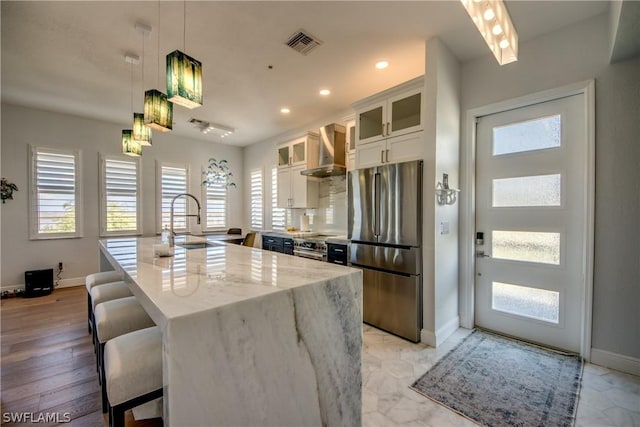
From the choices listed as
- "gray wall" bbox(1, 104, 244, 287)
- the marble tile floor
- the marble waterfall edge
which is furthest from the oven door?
"gray wall" bbox(1, 104, 244, 287)

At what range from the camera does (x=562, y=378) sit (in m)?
2.08

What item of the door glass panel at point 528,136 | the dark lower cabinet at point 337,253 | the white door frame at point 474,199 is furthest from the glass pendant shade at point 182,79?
the door glass panel at point 528,136

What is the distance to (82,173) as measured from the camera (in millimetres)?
4613

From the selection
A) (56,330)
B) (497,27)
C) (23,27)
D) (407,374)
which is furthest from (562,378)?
(23,27)

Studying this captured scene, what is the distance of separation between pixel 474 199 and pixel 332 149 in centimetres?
199

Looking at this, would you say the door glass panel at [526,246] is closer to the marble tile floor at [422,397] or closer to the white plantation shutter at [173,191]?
the marble tile floor at [422,397]

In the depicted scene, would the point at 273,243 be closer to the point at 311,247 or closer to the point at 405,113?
the point at 311,247

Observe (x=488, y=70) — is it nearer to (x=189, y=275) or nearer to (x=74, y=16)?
(x=189, y=275)

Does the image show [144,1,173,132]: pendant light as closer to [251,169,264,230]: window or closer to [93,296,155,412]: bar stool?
[93,296,155,412]: bar stool

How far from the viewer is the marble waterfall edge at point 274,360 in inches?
33.3

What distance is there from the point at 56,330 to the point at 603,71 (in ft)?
19.0

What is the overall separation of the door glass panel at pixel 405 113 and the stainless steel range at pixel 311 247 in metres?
1.72

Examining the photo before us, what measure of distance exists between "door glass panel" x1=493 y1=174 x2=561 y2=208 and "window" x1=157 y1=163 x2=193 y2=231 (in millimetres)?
5193

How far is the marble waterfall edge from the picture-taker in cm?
85
